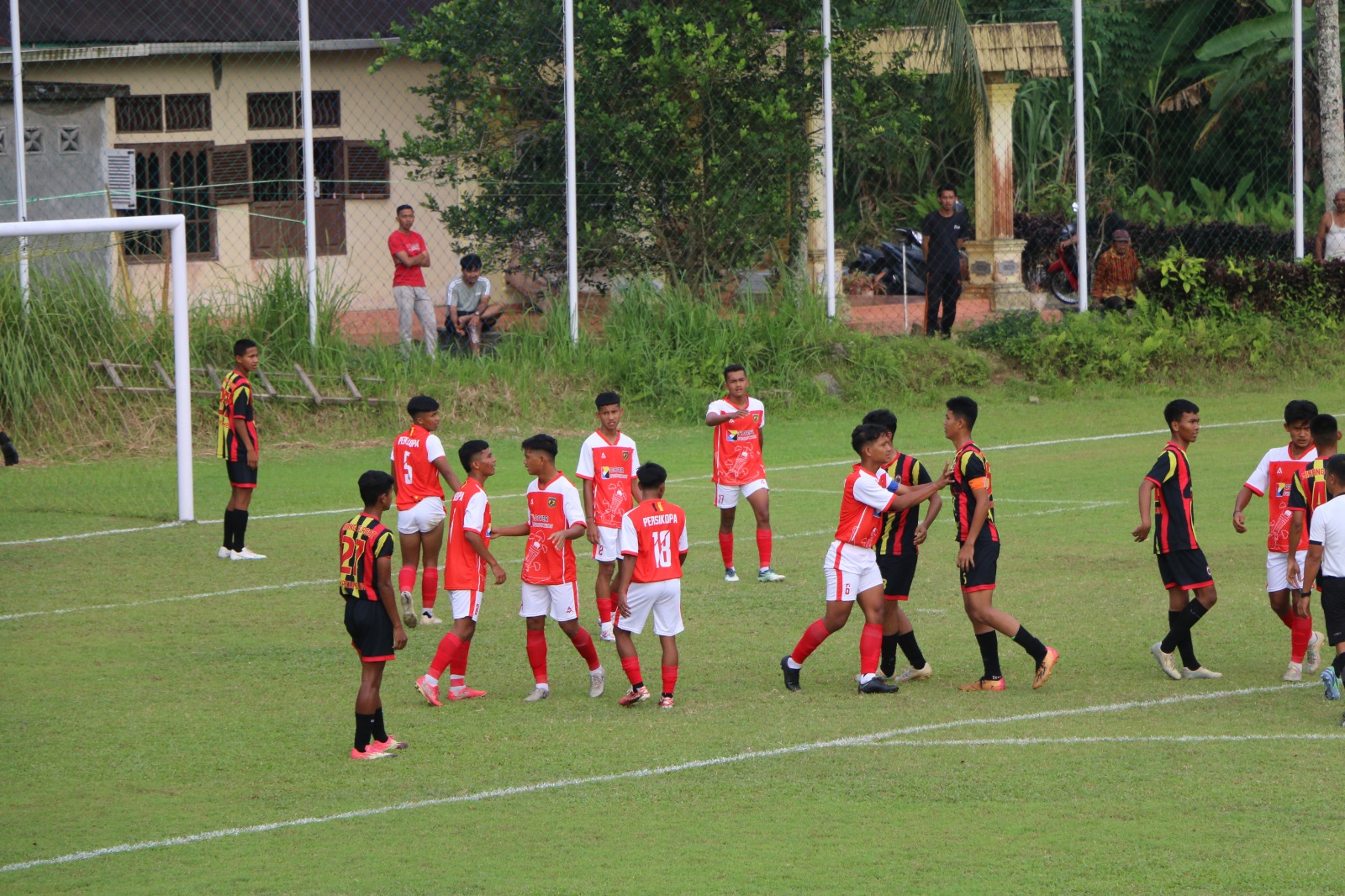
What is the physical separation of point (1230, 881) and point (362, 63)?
24.8 metres

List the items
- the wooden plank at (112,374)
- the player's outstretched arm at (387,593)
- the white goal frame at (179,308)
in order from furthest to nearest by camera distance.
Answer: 1. the wooden plank at (112,374)
2. the white goal frame at (179,308)
3. the player's outstretched arm at (387,593)

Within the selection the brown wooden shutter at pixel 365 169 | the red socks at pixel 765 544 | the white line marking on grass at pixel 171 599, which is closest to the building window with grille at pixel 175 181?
the brown wooden shutter at pixel 365 169

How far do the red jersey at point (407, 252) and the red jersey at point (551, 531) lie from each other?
43.5 ft

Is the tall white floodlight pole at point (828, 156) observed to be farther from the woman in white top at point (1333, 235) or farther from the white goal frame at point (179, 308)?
the white goal frame at point (179, 308)

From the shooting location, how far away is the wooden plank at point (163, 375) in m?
21.1

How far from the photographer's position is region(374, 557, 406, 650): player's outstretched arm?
8773 mm

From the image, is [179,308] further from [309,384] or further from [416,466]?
[416,466]

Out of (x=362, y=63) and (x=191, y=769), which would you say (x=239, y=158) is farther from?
(x=191, y=769)

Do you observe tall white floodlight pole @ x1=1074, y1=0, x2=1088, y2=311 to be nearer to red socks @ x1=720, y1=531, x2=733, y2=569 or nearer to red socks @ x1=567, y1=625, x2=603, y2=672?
red socks @ x1=720, y1=531, x2=733, y2=569

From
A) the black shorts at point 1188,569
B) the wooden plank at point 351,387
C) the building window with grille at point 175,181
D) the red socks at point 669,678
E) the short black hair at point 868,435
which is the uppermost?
the building window with grille at point 175,181

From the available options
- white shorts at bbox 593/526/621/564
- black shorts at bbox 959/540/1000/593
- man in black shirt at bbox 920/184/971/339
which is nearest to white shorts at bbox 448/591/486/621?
white shorts at bbox 593/526/621/564

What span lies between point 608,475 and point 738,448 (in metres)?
2.21

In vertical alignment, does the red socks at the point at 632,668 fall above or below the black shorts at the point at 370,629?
below

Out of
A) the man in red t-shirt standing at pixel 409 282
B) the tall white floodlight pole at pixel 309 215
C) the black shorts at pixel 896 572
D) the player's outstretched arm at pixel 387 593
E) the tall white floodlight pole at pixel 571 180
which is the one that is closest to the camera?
the player's outstretched arm at pixel 387 593
